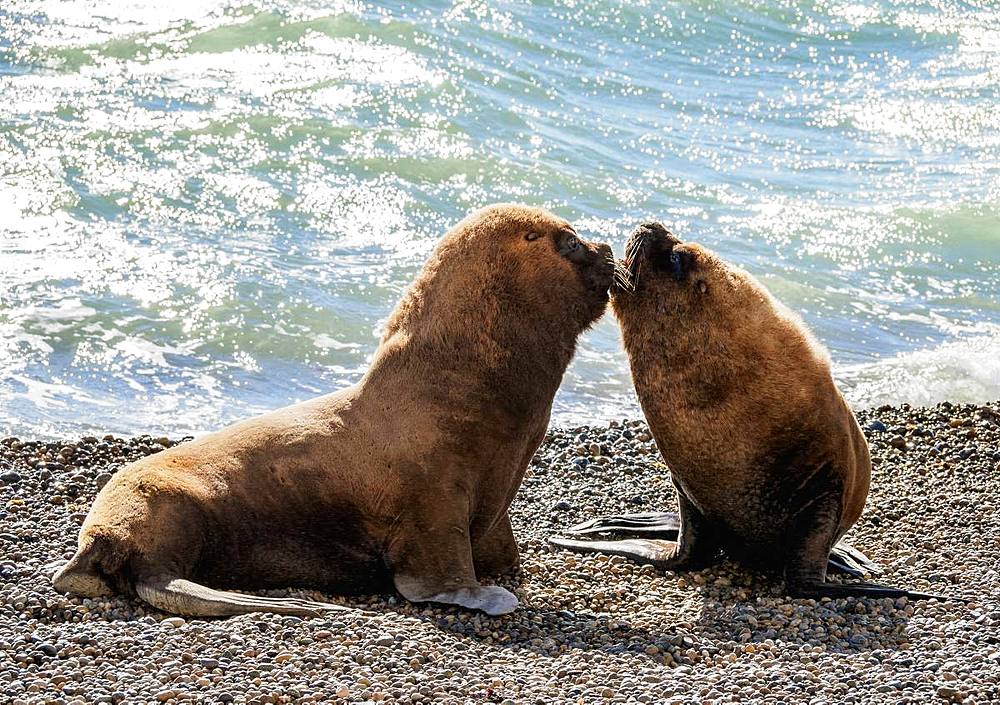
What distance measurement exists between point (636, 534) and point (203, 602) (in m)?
2.65

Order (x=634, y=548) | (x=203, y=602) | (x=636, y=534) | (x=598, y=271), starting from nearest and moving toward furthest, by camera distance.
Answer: (x=203, y=602), (x=598, y=271), (x=634, y=548), (x=636, y=534)

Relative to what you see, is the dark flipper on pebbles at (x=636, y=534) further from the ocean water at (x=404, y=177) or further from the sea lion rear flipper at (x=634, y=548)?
the ocean water at (x=404, y=177)

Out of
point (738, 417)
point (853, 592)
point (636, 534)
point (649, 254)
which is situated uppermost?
point (649, 254)

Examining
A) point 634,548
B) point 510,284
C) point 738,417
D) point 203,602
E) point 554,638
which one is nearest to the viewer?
point 203,602

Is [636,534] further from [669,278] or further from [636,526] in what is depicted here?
[669,278]

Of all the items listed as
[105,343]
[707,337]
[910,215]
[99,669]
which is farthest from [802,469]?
[910,215]

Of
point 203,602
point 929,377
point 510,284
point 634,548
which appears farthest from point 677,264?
point 929,377

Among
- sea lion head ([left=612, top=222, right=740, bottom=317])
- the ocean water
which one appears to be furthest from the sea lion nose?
the ocean water

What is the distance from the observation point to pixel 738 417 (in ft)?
20.6

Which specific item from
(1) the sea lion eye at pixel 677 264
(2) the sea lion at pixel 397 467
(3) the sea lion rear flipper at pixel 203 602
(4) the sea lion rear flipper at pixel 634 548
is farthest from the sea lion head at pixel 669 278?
(3) the sea lion rear flipper at pixel 203 602

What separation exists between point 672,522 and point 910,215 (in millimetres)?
10377

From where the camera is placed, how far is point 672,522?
7.23 m

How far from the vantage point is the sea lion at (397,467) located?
545 centimetres

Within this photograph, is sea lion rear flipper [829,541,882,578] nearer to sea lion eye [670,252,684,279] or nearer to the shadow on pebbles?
the shadow on pebbles
